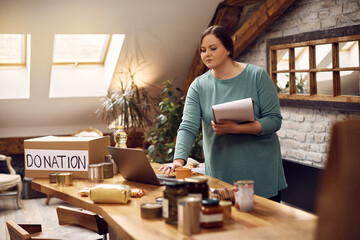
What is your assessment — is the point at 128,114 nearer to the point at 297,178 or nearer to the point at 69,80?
the point at 69,80

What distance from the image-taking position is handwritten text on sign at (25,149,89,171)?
8.21 ft

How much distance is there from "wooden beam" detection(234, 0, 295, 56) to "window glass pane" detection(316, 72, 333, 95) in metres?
0.78

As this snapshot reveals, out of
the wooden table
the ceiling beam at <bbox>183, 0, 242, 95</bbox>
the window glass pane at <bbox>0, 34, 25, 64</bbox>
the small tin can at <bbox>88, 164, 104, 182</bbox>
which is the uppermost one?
the ceiling beam at <bbox>183, 0, 242, 95</bbox>

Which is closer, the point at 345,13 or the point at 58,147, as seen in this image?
the point at 58,147

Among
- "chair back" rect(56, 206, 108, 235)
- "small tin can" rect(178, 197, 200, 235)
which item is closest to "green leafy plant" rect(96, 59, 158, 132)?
"chair back" rect(56, 206, 108, 235)

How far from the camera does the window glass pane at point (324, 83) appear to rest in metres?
4.26

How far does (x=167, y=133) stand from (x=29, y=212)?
69.9 inches

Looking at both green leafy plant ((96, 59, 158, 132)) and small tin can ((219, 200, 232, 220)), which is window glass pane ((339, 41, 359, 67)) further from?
small tin can ((219, 200, 232, 220))

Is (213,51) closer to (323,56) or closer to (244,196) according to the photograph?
(244,196)

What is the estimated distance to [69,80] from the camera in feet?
19.9

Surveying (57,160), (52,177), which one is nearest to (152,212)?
(52,177)

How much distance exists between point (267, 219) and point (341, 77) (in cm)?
283

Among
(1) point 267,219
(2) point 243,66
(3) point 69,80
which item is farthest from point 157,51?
(1) point 267,219

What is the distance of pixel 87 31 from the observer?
199 inches
